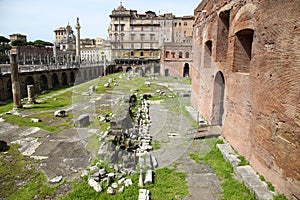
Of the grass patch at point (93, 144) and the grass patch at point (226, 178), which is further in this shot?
the grass patch at point (93, 144)

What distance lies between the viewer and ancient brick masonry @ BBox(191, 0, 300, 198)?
4.20 m

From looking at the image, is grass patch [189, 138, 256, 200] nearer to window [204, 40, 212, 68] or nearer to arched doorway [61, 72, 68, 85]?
window [204, 40, 212, 68]

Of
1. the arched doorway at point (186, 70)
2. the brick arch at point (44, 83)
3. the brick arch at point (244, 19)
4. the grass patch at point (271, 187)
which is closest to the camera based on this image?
the grass patch at point (271, 187)

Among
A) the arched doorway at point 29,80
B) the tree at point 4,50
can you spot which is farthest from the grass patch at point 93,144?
the tree at point 4,50

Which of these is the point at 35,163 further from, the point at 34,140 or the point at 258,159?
the point at 258,159

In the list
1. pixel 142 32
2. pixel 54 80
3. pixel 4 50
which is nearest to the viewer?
pixel 54 80

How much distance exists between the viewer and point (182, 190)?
509cm

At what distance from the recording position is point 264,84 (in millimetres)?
5184

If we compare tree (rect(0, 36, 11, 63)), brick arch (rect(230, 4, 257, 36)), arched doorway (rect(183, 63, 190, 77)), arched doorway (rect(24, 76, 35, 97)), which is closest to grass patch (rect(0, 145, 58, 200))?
brick arch (rect(230, 4, 257, 36))

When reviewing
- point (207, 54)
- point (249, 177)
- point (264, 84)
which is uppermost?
point (207, 54)

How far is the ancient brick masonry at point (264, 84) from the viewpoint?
13.8ft

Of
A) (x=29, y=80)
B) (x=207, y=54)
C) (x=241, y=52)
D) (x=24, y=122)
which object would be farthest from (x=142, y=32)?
(x=241, y=52)

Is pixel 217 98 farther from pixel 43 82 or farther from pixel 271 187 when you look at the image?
pixel 43 82

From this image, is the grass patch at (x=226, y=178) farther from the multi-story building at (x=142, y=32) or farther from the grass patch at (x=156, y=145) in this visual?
the multi-story building at (x=142, y=32)
